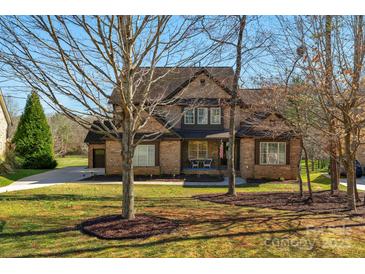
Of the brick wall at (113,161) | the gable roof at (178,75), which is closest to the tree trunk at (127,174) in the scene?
the gable roof at (178,75)

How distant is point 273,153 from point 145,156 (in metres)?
7.56

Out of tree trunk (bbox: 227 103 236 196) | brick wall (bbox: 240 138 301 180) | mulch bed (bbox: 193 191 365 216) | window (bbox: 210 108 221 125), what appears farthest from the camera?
window (bbox: 210 108 221 125)

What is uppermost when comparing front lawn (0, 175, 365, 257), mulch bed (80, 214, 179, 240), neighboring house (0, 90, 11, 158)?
neighboring house (0, 90, 11, 158)

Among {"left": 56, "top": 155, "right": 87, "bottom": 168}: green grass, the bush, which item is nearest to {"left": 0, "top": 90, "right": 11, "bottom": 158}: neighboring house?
the bush

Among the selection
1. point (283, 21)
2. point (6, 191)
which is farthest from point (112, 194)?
point (283, 21)

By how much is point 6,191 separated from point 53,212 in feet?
16.8

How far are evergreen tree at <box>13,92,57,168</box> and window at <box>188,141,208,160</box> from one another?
1132cm

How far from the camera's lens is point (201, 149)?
1897cm

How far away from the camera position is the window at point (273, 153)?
53.8 ft

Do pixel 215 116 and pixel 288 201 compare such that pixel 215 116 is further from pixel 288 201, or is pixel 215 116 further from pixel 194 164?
pixel 288 201

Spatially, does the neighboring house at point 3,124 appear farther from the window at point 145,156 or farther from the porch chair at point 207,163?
the porch chair at point 207,163

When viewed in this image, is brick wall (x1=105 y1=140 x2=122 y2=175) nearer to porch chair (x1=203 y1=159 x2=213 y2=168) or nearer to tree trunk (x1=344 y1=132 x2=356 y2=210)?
porch chair (x1=203 y1=159 x2=213 y2=168)

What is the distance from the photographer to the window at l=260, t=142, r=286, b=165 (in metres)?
16.4
